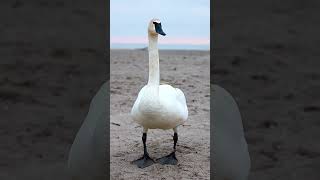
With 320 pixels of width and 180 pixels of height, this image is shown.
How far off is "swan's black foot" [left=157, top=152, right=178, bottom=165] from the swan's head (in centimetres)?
100

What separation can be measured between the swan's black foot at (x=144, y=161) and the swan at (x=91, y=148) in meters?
0.98

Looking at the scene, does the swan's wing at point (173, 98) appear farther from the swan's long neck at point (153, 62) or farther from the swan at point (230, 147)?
the swan at point (230, 147)

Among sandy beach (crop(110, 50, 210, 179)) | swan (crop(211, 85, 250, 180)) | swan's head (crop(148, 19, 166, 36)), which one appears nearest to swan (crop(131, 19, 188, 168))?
swan's head (crop(148, 19, 166, 36))

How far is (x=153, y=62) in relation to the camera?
12.8ft

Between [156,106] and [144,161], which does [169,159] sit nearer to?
[144,161]

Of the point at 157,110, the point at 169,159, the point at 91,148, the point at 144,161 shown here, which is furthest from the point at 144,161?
the point at 91,148

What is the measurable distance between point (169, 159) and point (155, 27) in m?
1.08

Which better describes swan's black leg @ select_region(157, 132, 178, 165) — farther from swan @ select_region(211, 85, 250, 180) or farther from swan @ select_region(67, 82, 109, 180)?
swan @ select_region(67, 82, 109, 180)

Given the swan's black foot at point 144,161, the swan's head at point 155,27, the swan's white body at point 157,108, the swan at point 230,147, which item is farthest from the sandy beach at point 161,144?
the swan's head at point 155,27

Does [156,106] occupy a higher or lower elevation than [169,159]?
higher

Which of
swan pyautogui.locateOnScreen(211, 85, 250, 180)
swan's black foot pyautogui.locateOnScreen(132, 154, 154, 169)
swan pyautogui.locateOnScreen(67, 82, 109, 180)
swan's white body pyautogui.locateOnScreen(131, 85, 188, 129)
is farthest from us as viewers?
swan's black foot pyautogui.locateOnScreen(132, 154, 154, 169)

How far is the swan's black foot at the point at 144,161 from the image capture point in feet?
12.5

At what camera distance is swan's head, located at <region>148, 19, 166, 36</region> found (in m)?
3.86

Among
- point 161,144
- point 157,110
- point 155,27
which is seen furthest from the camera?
point 161,144
